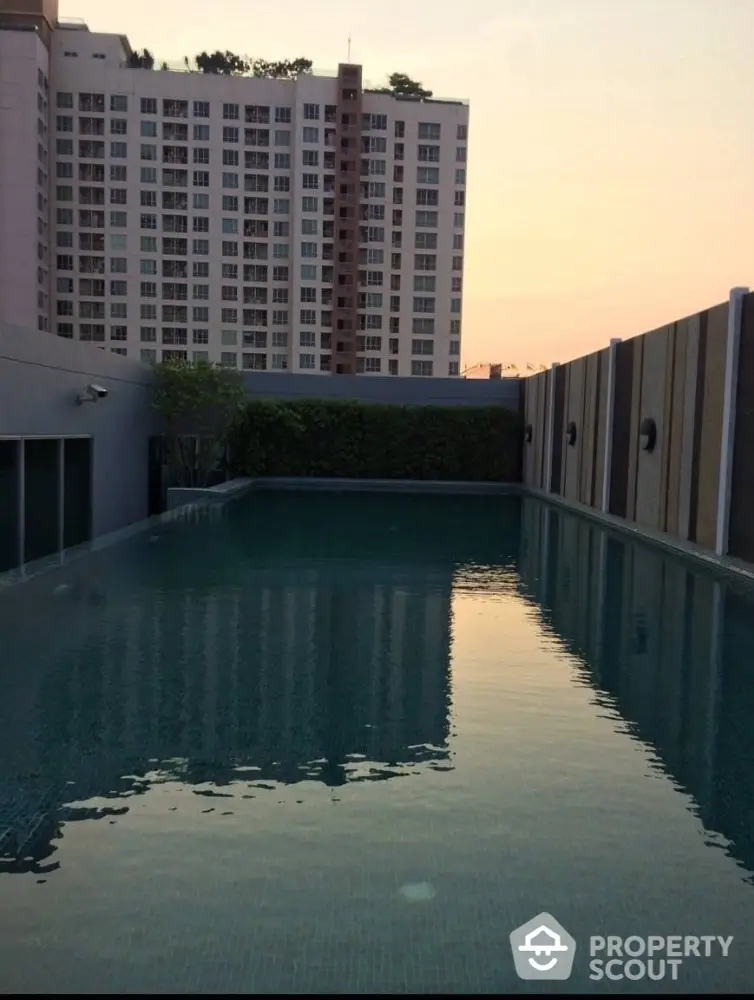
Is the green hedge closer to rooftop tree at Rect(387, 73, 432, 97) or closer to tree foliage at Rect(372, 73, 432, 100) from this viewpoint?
tree foliage at Rect(372, 73, 432, 100)

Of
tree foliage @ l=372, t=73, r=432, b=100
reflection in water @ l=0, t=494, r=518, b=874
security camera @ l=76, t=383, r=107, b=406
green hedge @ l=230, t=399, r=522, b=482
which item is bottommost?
reflection in water @ l=0, t=494, r=518, b=874

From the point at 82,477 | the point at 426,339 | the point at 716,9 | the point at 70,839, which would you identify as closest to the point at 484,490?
the point at 82,477

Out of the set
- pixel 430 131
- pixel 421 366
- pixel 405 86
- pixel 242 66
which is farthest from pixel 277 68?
pixel 421 366

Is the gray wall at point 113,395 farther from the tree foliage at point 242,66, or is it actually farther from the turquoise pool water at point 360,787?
the tree foliage at point 242,66

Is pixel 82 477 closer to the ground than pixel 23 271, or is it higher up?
closer to the ground

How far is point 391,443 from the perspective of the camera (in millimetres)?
26141

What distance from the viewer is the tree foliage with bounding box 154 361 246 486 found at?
21.1m

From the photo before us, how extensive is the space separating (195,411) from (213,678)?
52.0ft

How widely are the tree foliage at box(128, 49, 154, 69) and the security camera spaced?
6667 centimetres

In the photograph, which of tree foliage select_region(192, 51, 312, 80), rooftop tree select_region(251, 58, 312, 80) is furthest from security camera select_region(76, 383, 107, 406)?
tree foliage select_region(192, 51, 312, 80)

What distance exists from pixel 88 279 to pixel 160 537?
6368 centimetres

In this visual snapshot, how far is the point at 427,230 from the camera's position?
7412cm

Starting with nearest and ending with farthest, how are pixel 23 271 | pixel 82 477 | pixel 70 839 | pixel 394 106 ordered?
pixel 70 839 → pixel 82 477 → pixel 23 271 → pixel 394 106

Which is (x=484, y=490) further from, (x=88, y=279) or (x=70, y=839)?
(x=88, y=279)
